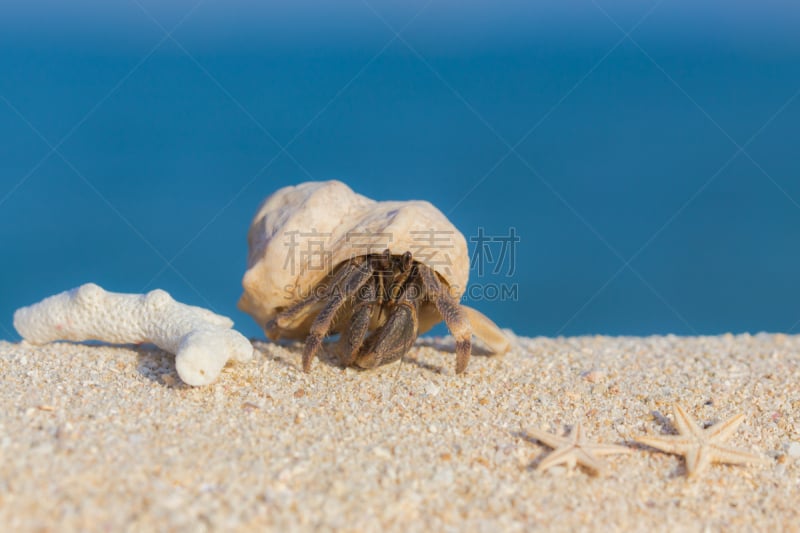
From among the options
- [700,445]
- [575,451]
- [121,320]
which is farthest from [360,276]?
[700,445]

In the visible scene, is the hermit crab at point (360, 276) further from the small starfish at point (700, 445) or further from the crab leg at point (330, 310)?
the small starfish at point (700, 445)

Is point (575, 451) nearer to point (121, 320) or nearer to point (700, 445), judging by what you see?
point (700, 445)

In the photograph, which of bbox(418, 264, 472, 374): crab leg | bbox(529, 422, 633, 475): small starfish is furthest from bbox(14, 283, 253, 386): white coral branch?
bbox(529, 422, 633, 475): small starfish

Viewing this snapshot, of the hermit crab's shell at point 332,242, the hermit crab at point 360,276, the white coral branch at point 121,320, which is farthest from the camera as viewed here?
the hermit crab's shell at point 332,242

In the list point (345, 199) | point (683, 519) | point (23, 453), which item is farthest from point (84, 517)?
point (345, 199)

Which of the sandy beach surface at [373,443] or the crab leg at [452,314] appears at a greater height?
the crab leg at [452,314]

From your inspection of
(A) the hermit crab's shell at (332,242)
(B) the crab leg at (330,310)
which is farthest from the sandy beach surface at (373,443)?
(A) the hermit crab's shell at (332,242)
